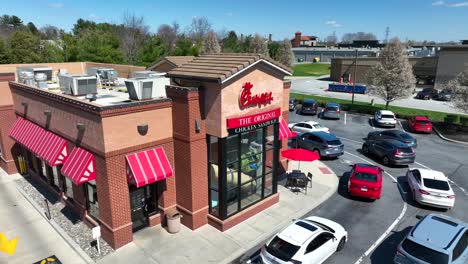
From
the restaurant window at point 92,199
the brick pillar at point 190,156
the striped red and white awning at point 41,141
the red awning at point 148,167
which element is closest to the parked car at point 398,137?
the brick pillar at point 190,156

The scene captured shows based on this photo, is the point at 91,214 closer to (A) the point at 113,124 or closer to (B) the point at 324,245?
(A) the point at 113,124

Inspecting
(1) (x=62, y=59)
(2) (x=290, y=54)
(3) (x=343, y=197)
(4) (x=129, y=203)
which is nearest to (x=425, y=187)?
(3) (x=343, y=197)

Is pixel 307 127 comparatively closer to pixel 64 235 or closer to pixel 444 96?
pixel 64 235

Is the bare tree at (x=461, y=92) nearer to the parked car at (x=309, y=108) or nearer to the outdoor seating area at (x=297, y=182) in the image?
the parked car at (x=309, y=108)

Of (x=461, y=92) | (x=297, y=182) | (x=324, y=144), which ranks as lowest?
(x=297, y=182)

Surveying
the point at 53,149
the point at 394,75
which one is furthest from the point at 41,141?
the point at 394,75

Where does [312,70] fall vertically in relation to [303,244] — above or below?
above
